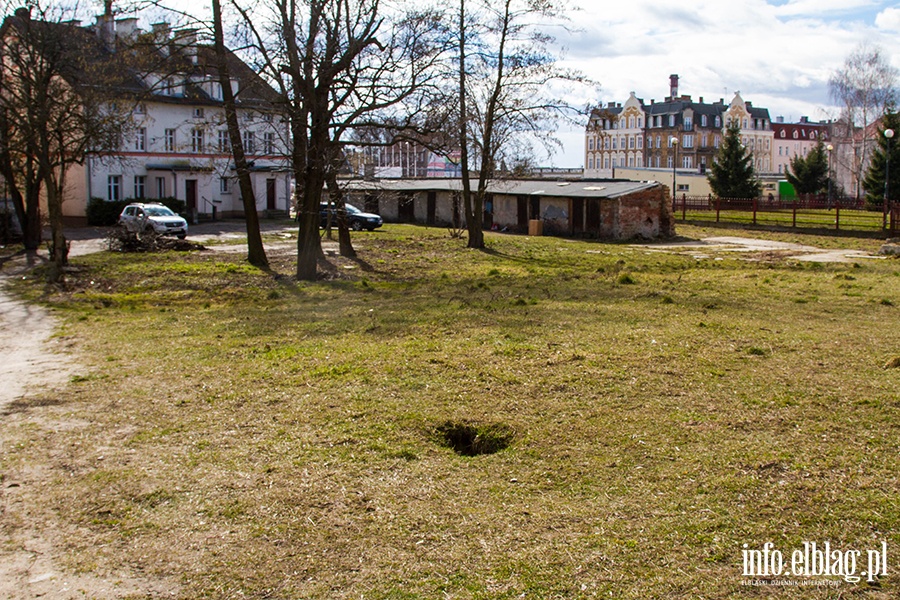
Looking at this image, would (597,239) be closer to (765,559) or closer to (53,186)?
(53,186)

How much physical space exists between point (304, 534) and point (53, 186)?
19974 mm

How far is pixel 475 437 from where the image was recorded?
730 cm

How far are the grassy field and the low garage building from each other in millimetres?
22812

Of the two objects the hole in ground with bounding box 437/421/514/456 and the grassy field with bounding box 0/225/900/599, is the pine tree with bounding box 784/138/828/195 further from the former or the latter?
the hole in ground with bounding box 437/421/514/456

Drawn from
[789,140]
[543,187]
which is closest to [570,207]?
[543,187]

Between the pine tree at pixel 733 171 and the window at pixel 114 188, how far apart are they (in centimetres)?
3785

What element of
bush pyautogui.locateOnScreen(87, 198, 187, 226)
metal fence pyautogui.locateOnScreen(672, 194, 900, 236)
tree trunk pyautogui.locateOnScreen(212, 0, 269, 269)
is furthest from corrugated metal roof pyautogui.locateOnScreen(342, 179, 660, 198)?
bush pyautogui.locateOnScreen(87, 198, 187, 226)

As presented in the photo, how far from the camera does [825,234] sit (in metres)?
37.9

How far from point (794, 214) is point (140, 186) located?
34201 millimetres

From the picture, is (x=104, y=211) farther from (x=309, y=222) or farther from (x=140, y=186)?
(x=309, y=222)

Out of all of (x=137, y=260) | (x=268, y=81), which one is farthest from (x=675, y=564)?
(x=137, y=260)

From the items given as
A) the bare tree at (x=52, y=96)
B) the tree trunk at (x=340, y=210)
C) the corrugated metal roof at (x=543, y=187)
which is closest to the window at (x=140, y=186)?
the corrugated metal roof at (x=543, y=187)

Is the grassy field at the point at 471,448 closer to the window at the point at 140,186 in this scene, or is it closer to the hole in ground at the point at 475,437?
the hole in ground at the point at 475,437

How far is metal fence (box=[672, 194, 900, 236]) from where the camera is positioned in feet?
127
